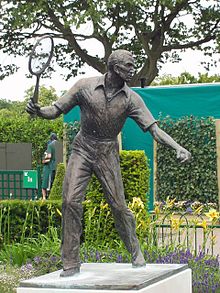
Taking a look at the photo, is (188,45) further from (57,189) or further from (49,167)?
(57,189)

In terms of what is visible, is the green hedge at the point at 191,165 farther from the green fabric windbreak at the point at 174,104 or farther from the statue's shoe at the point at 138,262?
the statue's shoe at the point at 138,262

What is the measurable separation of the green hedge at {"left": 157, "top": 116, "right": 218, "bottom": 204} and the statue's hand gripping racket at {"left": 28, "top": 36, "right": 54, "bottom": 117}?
1010 centimetres

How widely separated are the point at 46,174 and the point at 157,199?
15.9 ft

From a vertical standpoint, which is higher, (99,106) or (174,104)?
(174,104)

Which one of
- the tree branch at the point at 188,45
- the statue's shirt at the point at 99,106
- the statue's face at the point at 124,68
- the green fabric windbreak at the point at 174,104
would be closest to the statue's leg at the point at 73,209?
the statue's shirt at the point at 99,106

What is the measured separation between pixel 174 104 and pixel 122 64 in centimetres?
1079

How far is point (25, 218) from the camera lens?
40.8ft

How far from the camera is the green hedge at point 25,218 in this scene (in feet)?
39.7

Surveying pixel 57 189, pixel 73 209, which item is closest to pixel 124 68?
pixel 73 209

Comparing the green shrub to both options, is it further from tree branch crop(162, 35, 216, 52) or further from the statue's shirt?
tree branch crop(162, 35, 216, 52)

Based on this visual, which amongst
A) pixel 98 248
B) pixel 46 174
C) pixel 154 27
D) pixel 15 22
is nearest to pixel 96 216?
pixel 98 248

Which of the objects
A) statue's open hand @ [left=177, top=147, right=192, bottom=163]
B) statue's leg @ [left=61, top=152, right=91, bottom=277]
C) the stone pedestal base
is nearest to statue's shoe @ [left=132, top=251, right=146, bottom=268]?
the stone pedestal base

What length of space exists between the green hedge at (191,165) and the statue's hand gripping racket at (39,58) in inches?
398

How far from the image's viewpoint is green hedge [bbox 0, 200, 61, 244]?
39.7 feet
